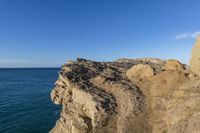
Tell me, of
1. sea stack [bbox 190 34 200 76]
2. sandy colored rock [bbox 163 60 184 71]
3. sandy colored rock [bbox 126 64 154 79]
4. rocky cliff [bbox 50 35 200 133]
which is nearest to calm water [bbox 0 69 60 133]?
rocky cliff [bbox 50 35 200 133]

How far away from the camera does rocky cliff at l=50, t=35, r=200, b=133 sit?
85.9ft

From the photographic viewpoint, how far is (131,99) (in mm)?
30141

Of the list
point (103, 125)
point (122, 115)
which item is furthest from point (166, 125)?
point (103, 125)

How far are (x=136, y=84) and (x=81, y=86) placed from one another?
26.2 feet

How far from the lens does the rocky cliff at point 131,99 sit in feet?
85.9

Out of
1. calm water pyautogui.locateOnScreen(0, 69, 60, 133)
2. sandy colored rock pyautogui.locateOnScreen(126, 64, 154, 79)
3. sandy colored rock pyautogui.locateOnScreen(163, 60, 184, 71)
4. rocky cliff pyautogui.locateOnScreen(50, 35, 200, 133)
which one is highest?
sandy colored rock pyautogui.locateOnScreen(163, 60, 184, 71)

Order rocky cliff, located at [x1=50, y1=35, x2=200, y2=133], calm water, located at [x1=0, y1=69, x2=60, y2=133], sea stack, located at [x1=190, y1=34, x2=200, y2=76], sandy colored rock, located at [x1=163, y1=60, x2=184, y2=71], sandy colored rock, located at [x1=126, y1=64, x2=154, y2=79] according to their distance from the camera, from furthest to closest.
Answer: calm water, located at [x1=0, y1=69, x2=60, y2=133] < sandy colored rock, located at [x1=126, y1=64, x2=154, y2=79] < sandy colored rock, located at [x1=163, y1=60, x2=184, y2=71] < sea stack, located at [x1=190, y1=34, x2=200, y2=76] < rocky cliff, located at [x1=50, y1=35, x2=200, y2=133]

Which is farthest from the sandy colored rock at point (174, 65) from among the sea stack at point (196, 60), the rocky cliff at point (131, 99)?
the sea stack at point (196, 60)

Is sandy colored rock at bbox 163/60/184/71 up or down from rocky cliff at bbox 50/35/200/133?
up

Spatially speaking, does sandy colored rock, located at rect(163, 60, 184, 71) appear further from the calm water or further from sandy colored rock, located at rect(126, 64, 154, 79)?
the calm water

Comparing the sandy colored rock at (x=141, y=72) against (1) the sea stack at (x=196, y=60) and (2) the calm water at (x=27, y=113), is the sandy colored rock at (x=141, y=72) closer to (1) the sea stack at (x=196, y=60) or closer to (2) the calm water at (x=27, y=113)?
(1) the sea stack at (x=196, y=60)

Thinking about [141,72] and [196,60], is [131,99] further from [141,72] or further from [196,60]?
[196,60]

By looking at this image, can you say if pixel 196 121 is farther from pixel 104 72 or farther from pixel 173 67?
pixel 104 72

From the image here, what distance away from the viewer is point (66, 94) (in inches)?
1289
